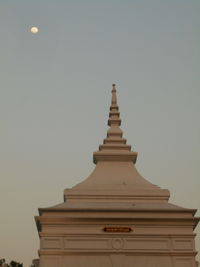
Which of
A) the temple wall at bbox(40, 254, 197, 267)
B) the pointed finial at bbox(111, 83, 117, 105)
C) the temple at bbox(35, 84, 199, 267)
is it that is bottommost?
the temple wall at bbox(40, 254, 197, 267)

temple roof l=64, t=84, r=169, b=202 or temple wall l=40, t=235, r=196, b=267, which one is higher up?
temple roof l=64, t=84, r=169, b=202

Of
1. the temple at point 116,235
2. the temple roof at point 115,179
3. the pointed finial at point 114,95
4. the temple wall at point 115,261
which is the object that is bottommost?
the temple wall at point 115,261

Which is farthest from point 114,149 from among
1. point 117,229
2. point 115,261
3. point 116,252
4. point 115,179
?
point 115,261

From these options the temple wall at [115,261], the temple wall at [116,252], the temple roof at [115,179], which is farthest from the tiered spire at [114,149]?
the temple wall at [115,261]

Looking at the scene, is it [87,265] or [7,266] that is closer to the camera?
[87,265]

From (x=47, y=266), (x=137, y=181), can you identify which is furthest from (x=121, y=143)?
(x=47, y=266)

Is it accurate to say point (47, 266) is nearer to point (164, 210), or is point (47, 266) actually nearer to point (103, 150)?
point (164, 210)

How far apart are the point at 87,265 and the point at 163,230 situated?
165 inches

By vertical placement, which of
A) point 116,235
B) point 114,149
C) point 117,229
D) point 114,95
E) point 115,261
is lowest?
point 115,261

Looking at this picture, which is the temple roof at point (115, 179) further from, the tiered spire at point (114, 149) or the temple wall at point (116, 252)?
the temple wall at point (116, 252)

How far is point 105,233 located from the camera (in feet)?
91.1

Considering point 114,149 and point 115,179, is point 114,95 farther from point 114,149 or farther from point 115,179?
point 115,179

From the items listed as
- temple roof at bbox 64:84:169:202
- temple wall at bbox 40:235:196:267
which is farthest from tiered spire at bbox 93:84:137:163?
temple wall at bbox 40:235:196:267

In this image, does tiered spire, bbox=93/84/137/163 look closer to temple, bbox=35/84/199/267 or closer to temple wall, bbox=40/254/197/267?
temple, bbox=35/84/199/267
